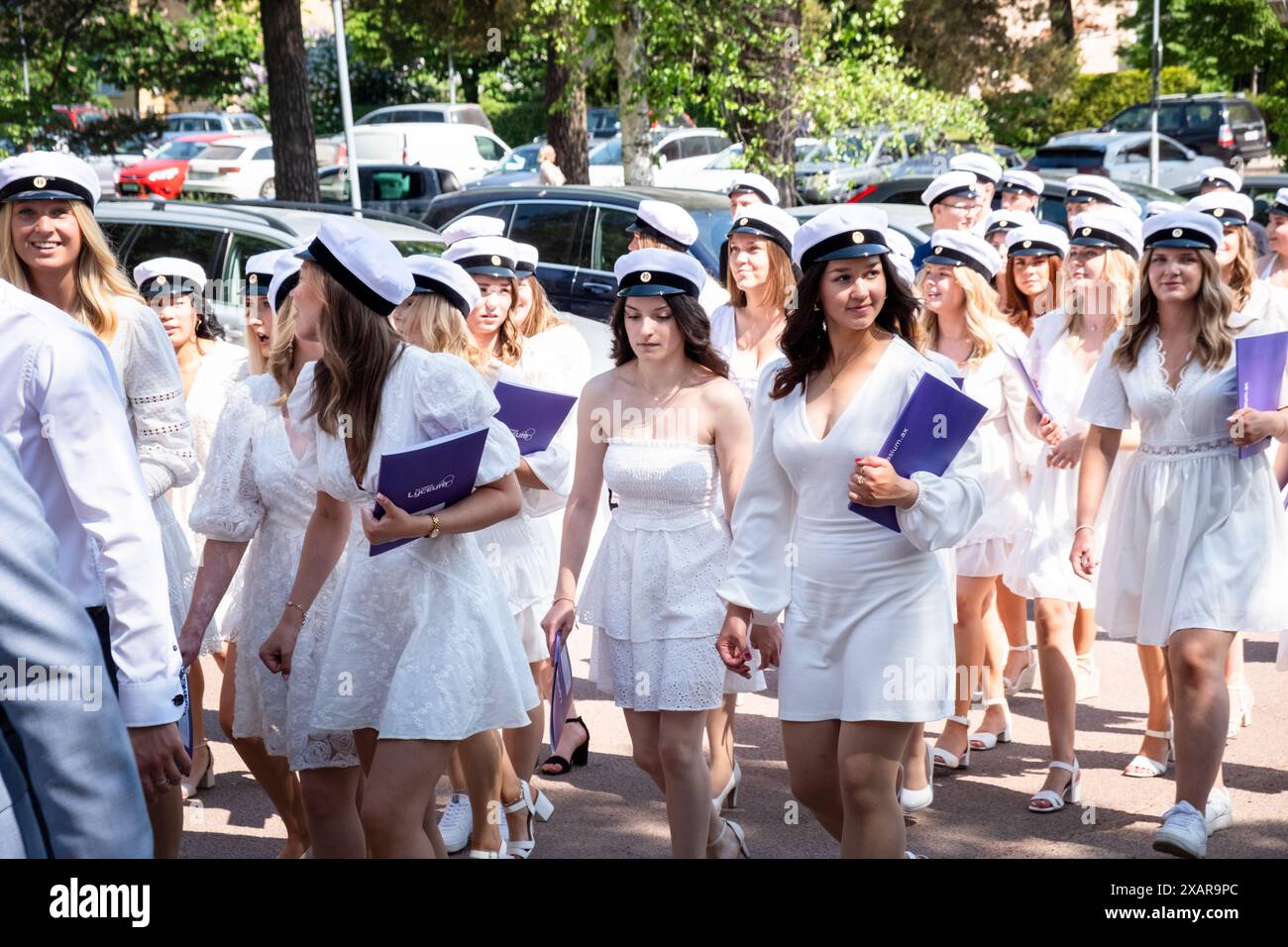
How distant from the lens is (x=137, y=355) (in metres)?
5.15

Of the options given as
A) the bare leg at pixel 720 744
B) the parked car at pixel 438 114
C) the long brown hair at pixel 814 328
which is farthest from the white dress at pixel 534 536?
the parked car at pixel 438 114

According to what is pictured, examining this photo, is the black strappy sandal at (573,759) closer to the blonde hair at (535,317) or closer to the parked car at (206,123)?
the blonde hair at (535,317)

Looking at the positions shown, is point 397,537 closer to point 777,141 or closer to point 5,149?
point 777,141

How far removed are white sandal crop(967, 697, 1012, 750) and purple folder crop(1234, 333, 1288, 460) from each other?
184 centimetres

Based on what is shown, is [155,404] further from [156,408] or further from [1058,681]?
[1058,681]

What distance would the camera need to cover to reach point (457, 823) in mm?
5969

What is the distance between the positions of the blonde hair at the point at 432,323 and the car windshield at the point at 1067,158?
918 inches

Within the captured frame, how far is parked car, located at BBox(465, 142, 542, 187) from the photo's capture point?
2909cm

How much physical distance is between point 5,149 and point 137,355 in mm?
14332

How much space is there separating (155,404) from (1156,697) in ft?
13.5

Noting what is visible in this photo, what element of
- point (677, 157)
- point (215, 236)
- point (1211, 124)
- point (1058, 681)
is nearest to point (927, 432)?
point (1058, 681)

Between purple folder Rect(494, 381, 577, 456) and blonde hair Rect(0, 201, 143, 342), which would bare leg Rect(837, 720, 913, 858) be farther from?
blonde hair Rect(0, 201, 143, 342)

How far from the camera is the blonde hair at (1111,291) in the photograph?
23.0ft
